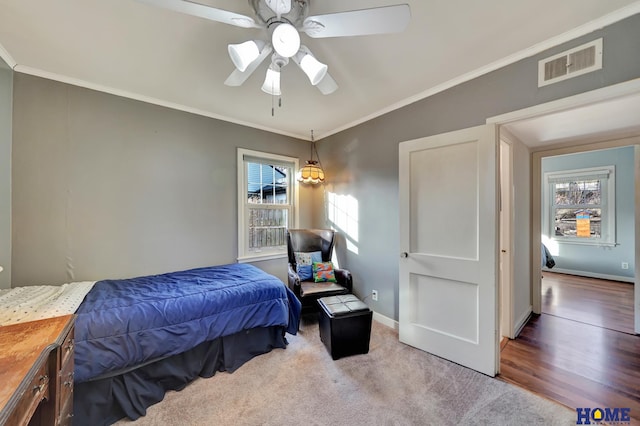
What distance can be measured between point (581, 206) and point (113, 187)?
25.6 feet

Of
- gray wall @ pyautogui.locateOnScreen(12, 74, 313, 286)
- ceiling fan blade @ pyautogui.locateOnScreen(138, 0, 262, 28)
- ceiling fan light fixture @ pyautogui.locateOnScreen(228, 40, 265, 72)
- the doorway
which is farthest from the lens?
the doorway

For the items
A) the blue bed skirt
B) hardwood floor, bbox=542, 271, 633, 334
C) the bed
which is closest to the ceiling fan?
the bed

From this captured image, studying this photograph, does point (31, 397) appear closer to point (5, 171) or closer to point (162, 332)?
point (162, 332)

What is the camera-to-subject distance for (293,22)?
4.73 feet

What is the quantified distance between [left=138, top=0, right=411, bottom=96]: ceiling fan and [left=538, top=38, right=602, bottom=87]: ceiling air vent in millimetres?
1333

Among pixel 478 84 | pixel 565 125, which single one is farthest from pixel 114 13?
pixel 565 125

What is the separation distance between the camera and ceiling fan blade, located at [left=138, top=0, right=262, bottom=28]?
3.50ft

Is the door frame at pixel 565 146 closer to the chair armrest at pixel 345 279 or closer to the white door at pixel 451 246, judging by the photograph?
the white door at pixel 451 246

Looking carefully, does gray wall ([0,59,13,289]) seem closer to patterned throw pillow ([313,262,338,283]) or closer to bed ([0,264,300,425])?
bed ([0,264,300,425])

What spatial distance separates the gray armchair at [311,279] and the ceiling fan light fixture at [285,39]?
2224 millimetres

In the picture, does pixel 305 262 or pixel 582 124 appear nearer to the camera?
pixel 582 124

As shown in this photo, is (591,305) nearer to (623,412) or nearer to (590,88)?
(623,412)

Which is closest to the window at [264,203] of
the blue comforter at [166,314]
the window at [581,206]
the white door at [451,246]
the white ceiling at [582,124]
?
the blue comforter at [166,314]

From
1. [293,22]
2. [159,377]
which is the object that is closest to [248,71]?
[293,22]
